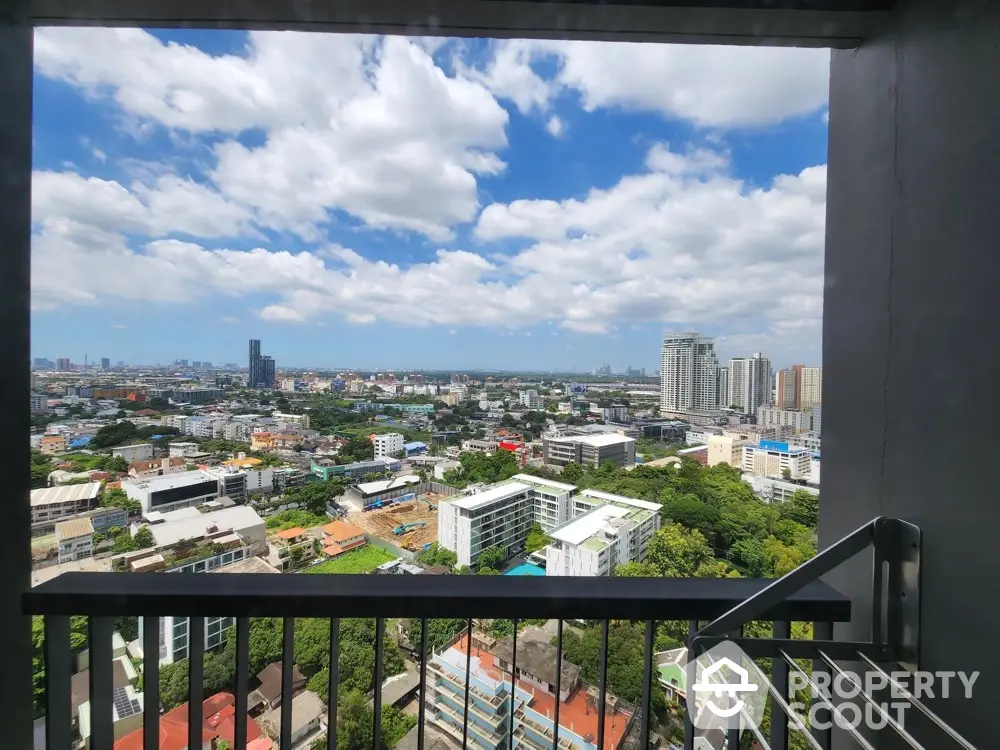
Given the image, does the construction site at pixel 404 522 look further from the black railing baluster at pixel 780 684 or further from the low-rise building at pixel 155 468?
the black railing baluster at pixel 780 684

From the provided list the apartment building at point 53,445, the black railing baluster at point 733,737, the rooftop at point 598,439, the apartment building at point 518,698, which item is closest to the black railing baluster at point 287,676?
the apartment building at point 518,698

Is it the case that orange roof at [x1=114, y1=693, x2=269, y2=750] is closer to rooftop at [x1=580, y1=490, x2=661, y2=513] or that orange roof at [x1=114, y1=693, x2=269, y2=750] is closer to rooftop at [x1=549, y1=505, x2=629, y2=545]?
rooftop at [x1=549, y1=505, x2=629, y2=545]

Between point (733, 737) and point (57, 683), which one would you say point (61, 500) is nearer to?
point (57, 683)

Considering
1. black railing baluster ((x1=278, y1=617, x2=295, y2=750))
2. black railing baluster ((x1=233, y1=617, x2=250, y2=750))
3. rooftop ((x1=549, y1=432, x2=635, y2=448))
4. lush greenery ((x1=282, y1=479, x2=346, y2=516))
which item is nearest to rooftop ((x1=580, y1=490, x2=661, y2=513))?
rooftop ((x1=549, y1=432, x2=635, y2=448))

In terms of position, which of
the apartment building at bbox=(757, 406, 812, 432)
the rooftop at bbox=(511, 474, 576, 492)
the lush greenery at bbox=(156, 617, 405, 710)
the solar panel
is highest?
the apartment building at bbox=(757, 406, 812, 432)

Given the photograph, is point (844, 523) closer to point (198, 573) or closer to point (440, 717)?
point (440, 717)

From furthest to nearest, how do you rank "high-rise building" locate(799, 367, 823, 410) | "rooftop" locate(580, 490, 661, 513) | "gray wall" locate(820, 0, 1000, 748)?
"rooftop" locate(580, 490, 661, 513), "high-rise building" locate(799, 367, 823, 410), "gray wall" locate(820, 0, 1000, 748)

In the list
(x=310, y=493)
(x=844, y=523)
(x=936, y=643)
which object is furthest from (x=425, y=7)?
(x=936, y=643)

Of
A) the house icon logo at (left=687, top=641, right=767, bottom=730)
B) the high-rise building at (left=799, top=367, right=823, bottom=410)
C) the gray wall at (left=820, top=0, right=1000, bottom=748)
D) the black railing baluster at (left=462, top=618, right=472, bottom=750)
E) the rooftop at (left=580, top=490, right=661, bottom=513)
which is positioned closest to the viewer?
the gray wall at (left=820, top=0, right=1000, bottom=748)
